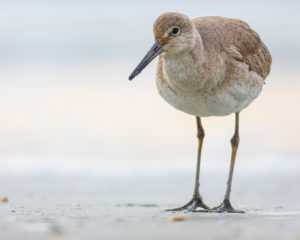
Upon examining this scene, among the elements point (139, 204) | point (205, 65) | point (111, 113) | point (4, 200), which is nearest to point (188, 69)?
point (205, 65)

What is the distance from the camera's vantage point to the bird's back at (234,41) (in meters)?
7.45

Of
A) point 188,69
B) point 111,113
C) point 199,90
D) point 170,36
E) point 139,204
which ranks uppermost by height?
point 170,36

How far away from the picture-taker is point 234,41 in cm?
770

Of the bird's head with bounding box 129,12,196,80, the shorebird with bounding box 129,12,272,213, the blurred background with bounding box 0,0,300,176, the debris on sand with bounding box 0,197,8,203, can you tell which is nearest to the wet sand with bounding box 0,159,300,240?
the debris on sand with bounding box 0,197,8,203

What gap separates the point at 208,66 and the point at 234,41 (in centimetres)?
73

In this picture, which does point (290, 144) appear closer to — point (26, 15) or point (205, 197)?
point (205, 197)

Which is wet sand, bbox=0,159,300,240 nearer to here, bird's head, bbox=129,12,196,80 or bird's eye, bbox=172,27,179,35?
bird's head, bbox=129,12,196,80

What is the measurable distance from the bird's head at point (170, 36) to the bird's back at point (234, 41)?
0.47m

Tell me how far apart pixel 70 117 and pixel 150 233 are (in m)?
8.17

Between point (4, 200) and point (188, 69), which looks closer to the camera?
point (188, 69)

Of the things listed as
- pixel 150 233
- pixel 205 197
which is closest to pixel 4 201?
pixel 205 197

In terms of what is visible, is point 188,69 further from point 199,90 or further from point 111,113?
point 111,113

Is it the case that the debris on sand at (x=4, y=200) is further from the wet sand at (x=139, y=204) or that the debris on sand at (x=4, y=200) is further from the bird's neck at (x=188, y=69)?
the bird's neck at (x=188, y=69)

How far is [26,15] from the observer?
81.5 ft
